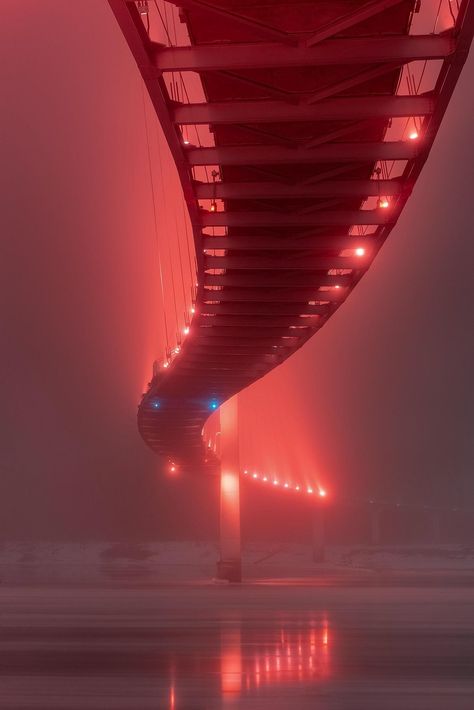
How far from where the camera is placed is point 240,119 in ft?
59.4

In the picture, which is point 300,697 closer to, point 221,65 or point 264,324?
point 221,65


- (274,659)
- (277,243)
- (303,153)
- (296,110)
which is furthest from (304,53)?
(274,659)

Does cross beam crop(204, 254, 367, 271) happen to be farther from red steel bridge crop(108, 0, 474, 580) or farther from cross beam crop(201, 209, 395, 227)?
cross beam crop(201, 209, 395, 227)

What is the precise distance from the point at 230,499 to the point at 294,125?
4761 centimetres

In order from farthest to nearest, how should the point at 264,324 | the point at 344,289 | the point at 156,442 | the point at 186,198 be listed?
the point at 156,442
the point at 264,324
the point at 344,289
the point at 186,198

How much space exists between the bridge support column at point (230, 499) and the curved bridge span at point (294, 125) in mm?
32183

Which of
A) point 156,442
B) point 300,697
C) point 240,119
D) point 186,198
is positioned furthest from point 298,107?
point 156,442

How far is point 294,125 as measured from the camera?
63.7ft

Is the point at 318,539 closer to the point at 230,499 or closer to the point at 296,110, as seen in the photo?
the point at 230,499

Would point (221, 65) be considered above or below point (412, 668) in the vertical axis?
above

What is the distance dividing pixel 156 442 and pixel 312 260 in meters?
51.7

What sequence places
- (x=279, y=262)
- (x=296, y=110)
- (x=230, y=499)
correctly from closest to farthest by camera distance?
(x=296, y=110)
(x=279, y=262)
(x=230, y=499)

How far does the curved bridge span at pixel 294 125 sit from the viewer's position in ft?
50.6

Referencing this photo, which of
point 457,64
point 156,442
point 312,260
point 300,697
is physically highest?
point 156,442
